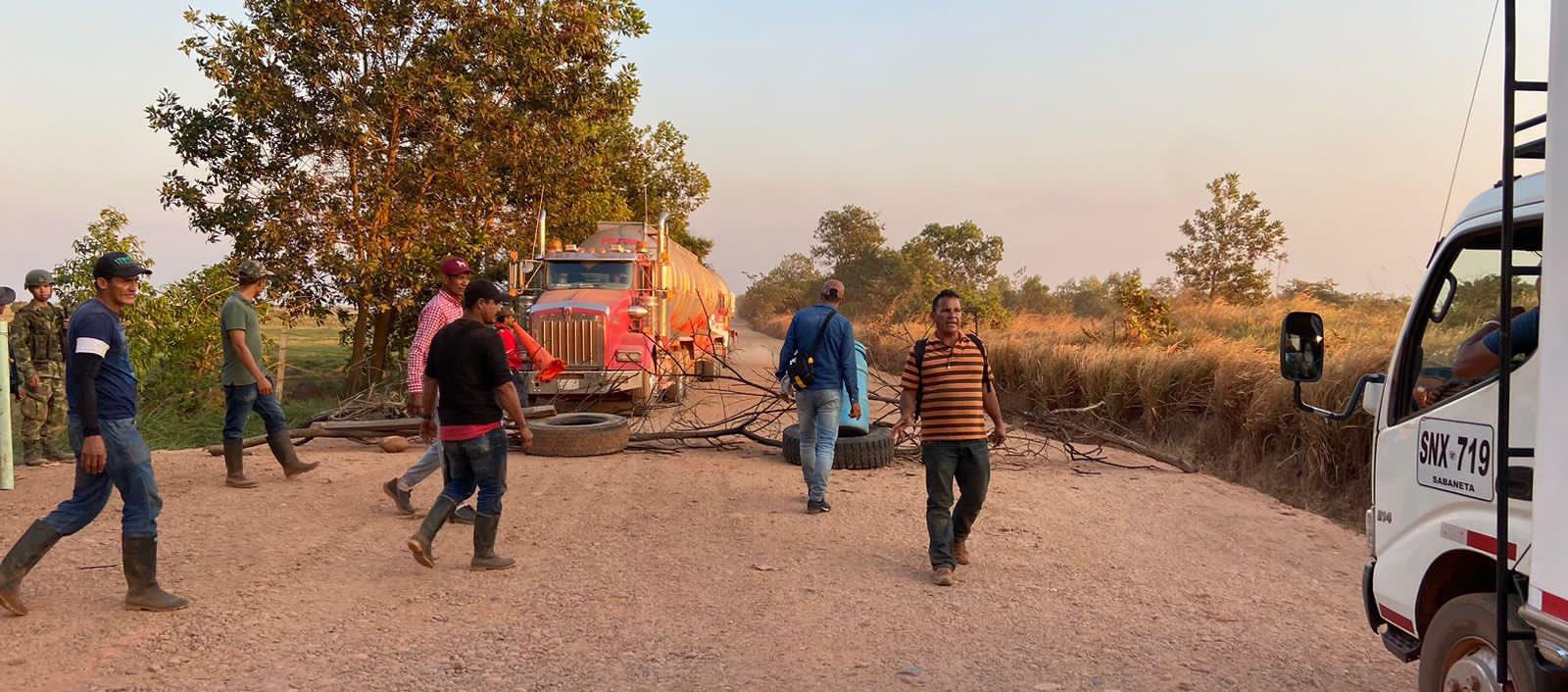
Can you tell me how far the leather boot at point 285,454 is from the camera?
26.4ft

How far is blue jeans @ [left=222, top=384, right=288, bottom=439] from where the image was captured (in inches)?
299

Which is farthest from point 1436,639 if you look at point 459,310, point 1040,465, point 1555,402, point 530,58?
point 530,58

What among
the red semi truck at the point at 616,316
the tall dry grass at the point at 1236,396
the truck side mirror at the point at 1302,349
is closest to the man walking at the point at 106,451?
the truck side mirror at the point at 1302,349

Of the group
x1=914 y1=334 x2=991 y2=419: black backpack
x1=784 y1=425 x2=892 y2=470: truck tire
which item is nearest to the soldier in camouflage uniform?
x1=784 y1=425 x2=892 y2=470: truck tire

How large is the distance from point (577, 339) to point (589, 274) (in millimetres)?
1962

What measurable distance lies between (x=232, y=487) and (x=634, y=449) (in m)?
4.04

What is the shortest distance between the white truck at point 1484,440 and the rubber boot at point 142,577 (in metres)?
5.61

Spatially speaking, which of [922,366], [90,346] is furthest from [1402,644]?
[90,346]

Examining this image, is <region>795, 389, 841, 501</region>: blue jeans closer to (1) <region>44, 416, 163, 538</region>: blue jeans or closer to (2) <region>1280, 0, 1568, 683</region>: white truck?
(2) <region>1280, 0, 1568, 683</region>: white truck

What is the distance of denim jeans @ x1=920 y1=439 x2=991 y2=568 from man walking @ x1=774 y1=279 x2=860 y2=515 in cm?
146

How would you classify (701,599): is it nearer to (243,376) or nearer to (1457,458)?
(1457,458)

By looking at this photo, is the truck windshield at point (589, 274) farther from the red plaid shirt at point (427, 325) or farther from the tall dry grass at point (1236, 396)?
the red plaid shirt at point (427, 325)

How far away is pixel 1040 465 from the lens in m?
9.88

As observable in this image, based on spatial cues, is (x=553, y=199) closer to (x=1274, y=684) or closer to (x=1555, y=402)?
(x=1274, y=684)
